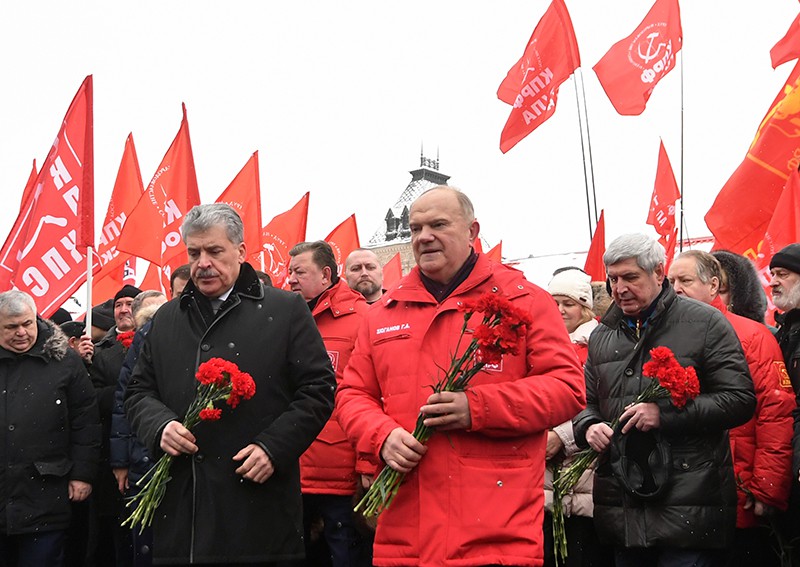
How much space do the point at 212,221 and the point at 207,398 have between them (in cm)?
88

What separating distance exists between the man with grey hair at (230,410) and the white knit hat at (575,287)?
7.00 ft

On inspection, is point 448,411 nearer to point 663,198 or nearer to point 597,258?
point 597,258

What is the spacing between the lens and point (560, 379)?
3.64 meters

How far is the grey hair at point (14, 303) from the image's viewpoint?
6.38m

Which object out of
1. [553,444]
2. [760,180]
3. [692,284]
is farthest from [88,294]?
[760,180]

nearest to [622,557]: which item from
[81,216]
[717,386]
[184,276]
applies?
[717,386]

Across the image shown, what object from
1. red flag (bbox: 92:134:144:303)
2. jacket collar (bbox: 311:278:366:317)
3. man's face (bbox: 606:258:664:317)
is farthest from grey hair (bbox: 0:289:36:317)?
red flag (bbox: 92:134:144:303)

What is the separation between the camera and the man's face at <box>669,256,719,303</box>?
539cm

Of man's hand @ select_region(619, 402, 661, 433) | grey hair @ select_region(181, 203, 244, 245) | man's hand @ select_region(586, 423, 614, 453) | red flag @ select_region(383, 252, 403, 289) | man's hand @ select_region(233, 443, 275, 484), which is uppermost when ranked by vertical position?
grey hair @ select_region(181, 203, 244, 245)

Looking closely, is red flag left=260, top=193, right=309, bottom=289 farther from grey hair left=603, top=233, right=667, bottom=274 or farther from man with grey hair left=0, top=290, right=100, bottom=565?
grey hair left=603, top=233, right=667, bottom=274

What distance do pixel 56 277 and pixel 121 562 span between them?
2.35m

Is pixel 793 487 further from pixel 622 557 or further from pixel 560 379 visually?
pixel 560 379

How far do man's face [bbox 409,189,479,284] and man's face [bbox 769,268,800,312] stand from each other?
233 centimetres

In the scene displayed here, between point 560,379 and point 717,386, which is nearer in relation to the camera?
point 560,379
